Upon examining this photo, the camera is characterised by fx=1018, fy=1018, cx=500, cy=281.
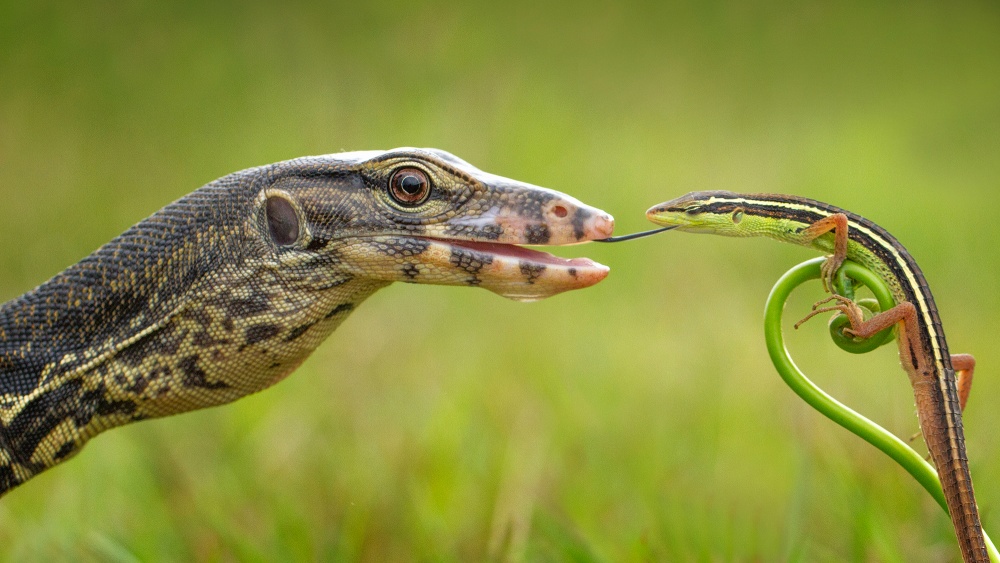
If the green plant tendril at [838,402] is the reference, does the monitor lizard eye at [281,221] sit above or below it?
above

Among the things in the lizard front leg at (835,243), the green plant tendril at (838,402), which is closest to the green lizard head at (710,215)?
the lizard front leg at (835,243)

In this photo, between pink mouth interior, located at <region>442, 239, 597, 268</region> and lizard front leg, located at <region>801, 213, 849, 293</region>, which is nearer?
lizard front leg, located at <region>801, 213, 849, 293</region>

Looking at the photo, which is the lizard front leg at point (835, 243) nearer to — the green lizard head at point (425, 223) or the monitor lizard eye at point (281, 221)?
the green lizard head at point (425, 223)

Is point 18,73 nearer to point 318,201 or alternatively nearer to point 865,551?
point 318,201

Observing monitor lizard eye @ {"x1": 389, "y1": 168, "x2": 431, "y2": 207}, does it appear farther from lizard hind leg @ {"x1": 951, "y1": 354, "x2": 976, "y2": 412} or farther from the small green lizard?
lizard hind leg @ {"x1": 951, "y1": 354, "x2": 976, "y2": 412}

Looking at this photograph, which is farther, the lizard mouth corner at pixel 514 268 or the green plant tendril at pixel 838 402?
the lizard mouth corner at pixel 514 268

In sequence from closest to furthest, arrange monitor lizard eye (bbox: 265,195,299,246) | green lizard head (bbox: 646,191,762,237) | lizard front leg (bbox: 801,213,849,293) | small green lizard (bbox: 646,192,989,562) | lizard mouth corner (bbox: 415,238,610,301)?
small green lizard (bbox: 646,192,989,562) → lizard front leg (bbox: 801,213,849,293) → lizard mouth corner (bbox: 415,238,610,301) → green lizard head (bbox: 646,191,762,237) → monitor lizard eye (bbox: 265,195,299,246)

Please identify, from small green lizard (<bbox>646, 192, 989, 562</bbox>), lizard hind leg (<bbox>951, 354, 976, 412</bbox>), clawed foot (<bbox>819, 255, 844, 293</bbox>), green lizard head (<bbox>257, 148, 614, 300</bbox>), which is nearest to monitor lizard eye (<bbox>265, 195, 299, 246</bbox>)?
green lizard head (<bbox>257, 148, 614, 300</bbox>)
